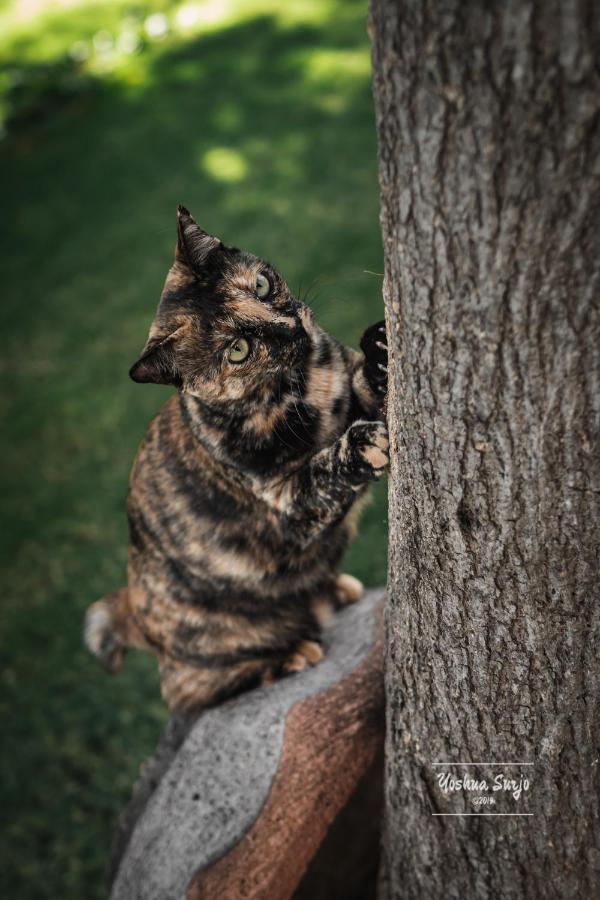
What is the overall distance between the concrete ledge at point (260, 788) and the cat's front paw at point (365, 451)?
739mm

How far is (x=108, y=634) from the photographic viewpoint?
264cm

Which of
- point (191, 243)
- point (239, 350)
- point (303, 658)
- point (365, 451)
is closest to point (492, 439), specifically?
point (365, 451)

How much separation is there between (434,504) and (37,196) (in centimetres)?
682

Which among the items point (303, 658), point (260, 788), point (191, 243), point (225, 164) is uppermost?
point (225, 164)

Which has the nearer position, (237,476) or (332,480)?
(332,480)

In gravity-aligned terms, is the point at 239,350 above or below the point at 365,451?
above

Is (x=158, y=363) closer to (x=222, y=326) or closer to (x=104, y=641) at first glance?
(x=222, y=326)

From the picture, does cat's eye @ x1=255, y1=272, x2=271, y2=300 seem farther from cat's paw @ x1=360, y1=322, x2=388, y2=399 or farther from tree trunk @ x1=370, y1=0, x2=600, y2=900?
tree trunk @ x1=370, y1=0, x2=600, y2=900

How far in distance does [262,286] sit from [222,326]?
0.59 feet

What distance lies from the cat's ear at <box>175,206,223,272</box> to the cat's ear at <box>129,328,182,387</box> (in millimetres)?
216

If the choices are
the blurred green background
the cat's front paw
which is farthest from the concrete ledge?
the blurred green background

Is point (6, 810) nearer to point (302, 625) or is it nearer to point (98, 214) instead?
point (302, 625)

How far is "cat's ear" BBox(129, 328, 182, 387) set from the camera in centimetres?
187

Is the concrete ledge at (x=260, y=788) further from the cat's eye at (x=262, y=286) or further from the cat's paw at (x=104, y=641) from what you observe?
the cat's eye at (x=262, y=286)
